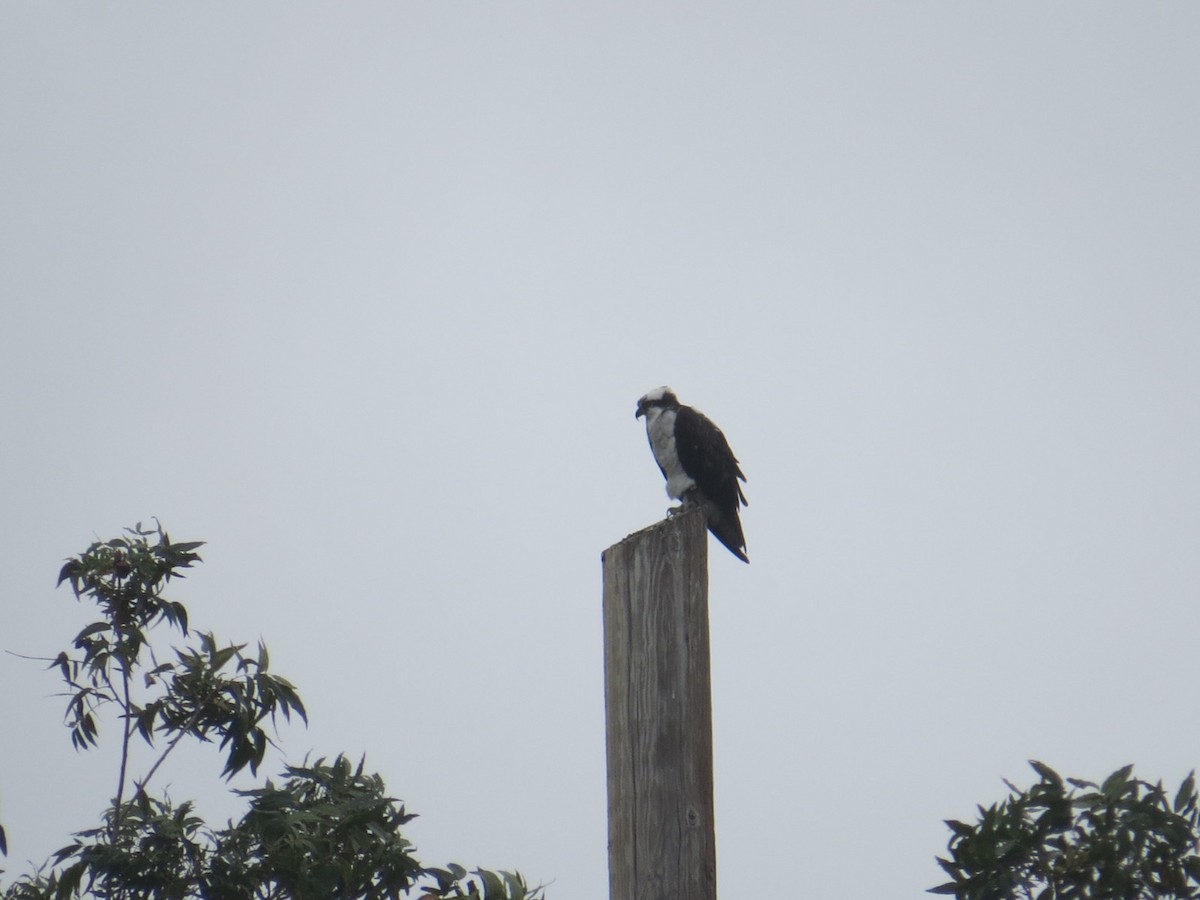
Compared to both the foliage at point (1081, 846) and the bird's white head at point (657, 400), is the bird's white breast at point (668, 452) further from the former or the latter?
the foliage at point (1081, 846)

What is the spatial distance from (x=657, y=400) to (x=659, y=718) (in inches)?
248

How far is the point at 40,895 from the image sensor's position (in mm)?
5109

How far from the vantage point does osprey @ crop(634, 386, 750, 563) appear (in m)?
8.46

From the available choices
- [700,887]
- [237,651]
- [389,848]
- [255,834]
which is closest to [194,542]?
[237,651]

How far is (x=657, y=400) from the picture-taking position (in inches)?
374

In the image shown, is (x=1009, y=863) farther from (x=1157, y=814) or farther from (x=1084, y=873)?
(x=1157, y=814)

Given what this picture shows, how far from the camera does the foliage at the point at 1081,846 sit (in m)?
3.09

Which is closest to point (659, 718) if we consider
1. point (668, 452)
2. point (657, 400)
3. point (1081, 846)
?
point (1081, 846)

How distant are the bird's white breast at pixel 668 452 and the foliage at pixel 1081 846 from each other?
17.8ft

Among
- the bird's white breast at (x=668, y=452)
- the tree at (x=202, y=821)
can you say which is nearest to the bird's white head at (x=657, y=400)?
the bird's white breast at (x=668, y=452)

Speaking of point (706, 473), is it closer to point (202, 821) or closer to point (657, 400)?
point (657, 400)

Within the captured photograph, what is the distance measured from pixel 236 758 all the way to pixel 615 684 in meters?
2.67

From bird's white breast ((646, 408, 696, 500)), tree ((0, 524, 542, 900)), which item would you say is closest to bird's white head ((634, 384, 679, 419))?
bird's white breast ((646, 408, 696, 500))

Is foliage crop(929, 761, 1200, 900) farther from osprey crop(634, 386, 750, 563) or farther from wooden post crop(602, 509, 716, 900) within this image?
osprey crop(634, 386, 750, 563)
